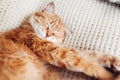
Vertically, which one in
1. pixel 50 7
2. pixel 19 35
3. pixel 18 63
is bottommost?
pixel 18 63

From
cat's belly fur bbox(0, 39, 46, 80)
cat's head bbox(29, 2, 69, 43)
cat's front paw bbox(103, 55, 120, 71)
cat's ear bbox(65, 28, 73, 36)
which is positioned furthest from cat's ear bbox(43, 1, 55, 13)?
cat's front paw bbox(103, 55, 120, 71)

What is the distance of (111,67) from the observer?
1.22m

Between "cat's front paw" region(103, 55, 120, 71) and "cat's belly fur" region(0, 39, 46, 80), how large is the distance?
30cm

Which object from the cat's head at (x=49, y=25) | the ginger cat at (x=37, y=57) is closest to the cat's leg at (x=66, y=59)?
the ginger cat at (x=37, y=57)

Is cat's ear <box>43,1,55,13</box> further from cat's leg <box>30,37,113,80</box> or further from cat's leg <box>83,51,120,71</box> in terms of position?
cat's leg <box>83,51,120,71</box>

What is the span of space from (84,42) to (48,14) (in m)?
0.27

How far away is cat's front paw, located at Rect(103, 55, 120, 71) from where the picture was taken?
3.93 feet

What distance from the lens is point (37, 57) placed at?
1311mm

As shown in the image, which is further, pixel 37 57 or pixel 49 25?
pixel 49 25

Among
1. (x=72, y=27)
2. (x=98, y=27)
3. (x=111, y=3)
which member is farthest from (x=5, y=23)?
(x=111, y=3)

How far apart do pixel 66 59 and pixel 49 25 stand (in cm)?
30

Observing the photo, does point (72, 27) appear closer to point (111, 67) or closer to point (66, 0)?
point (66, 0)

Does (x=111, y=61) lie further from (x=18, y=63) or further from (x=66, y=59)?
(x=18, y=63)

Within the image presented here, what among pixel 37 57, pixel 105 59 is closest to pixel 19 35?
pixel 37 57
